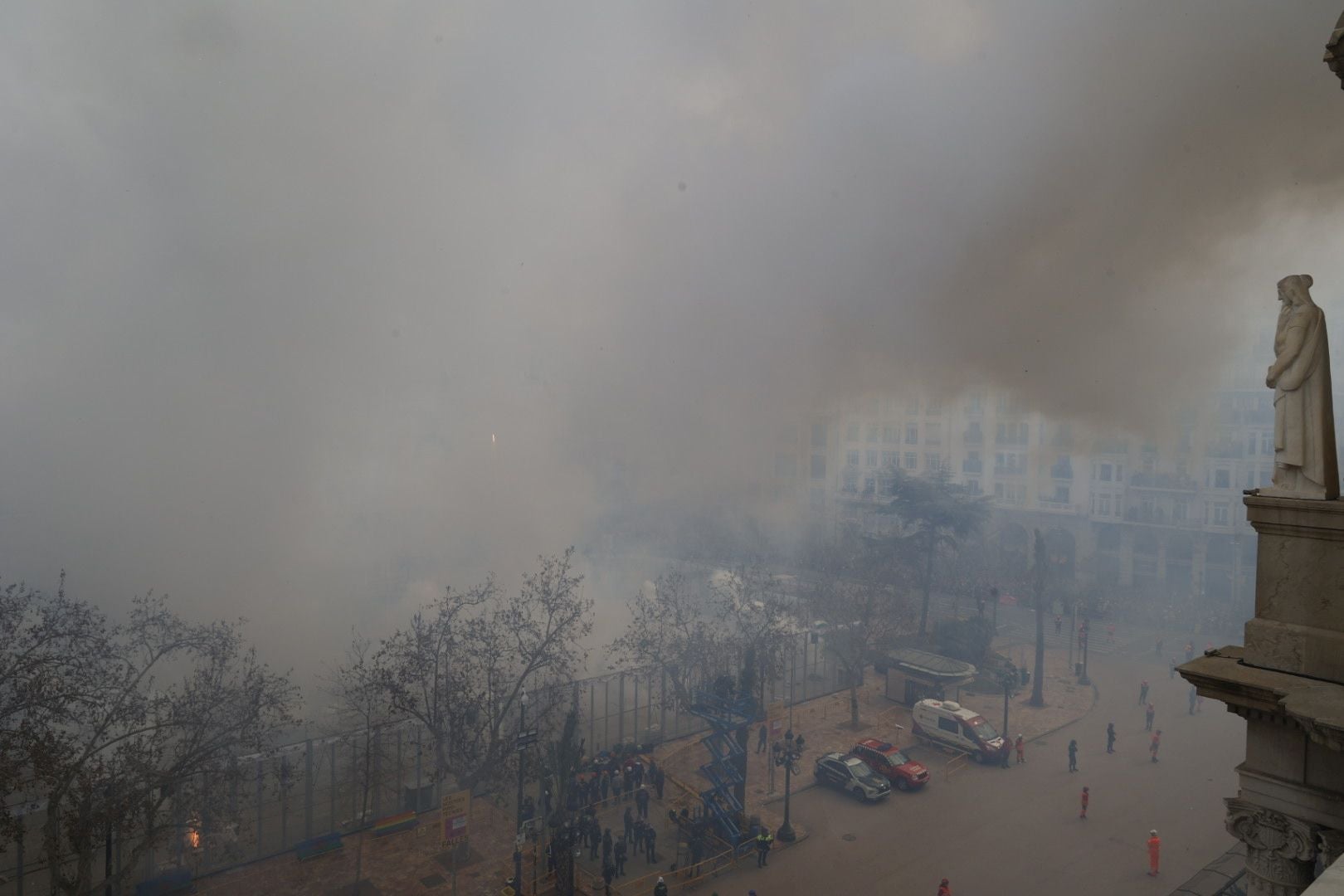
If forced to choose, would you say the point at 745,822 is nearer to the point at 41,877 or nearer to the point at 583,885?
the point at 583,885

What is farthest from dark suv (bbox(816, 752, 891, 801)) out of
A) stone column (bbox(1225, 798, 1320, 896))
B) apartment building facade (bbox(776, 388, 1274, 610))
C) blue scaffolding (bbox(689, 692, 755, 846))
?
apartment building facade (bbox(776, 388, 1274, 610))

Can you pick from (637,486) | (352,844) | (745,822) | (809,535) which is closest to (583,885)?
(745,822)

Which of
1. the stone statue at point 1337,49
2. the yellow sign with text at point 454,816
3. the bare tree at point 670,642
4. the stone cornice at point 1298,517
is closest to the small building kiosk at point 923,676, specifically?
the bare tree at point 670,642

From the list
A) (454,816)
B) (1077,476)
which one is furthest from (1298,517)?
(1077,476)

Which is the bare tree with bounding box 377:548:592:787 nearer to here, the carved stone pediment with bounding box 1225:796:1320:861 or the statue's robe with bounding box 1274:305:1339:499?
the carved stone pediment with bounding box 1225:796:1320:861

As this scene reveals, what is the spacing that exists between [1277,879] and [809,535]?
2674cm

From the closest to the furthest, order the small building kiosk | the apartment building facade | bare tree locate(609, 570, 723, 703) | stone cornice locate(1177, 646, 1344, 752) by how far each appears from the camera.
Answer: stone cornice locate(1177, 646, 1344, 752) → bare tree locate(609, 570, 723, 703) → the small building kiosk → the apartment building facade

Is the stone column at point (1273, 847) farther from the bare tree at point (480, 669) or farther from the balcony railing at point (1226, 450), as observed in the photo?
the balcony railing at point (1226, 450)

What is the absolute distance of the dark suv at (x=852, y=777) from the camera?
1451 centimetres

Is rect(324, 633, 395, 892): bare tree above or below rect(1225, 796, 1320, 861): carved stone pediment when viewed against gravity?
below

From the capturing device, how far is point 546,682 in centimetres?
1574

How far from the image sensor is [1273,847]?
177 inches

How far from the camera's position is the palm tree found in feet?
90.1

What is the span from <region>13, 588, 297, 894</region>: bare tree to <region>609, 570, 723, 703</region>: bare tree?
295 inches
